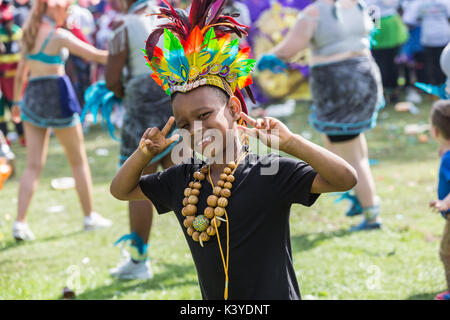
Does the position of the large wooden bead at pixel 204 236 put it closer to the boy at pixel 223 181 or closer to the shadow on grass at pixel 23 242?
the boy at pixel 223 181

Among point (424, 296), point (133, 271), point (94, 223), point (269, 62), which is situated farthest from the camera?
point (94, 223)

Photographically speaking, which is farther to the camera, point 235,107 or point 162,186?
point 162,186

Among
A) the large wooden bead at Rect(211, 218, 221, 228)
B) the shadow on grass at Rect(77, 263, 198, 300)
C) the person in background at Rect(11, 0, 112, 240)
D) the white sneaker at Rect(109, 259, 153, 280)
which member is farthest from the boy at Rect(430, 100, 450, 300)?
the person in background at Rect(11, 0, 112, 240)

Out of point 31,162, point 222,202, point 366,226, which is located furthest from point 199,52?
point 31,162

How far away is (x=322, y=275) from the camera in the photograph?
4309 millimetres

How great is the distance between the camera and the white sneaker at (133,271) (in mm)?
4496

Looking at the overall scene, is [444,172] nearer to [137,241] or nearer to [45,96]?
[137,241]

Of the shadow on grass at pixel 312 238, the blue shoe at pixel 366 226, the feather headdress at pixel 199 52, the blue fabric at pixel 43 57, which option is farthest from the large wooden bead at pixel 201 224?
the blue fabric at pixel 43 57

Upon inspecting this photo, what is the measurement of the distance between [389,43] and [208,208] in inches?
374

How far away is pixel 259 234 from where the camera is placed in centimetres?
239

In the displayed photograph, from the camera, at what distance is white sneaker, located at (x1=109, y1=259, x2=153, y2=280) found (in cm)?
450

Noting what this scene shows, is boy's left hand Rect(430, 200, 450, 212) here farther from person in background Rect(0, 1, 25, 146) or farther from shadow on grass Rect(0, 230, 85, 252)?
person in background Rect(0, 1, 25, 146)

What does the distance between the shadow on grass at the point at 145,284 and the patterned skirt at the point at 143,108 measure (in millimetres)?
885

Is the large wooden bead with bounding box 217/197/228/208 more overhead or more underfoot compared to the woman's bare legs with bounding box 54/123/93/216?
more overhead
